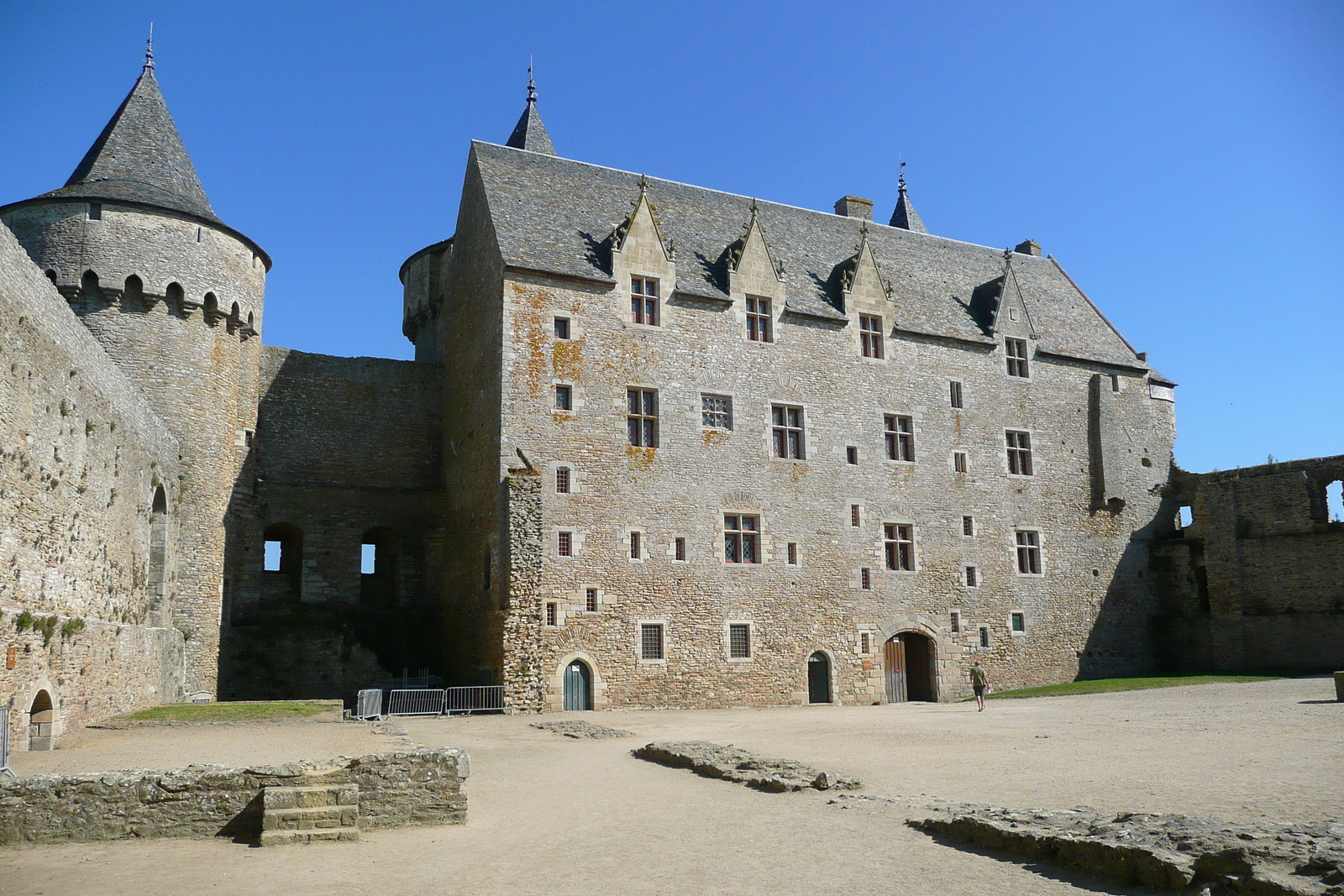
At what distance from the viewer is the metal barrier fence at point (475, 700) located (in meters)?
25.0

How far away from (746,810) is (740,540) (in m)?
17.7

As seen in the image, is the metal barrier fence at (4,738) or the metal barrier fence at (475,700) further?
the metal barrier fence at (475,700)

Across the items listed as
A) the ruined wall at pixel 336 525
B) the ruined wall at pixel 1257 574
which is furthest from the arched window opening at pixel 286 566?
the ruined wall at pixel 1257 574

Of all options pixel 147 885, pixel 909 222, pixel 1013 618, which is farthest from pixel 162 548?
pixel 909 222

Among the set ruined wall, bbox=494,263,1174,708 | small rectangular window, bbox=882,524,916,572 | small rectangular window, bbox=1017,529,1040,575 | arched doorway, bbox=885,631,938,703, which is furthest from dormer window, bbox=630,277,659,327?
small rectangular window, bbox=1017,529,1040,575

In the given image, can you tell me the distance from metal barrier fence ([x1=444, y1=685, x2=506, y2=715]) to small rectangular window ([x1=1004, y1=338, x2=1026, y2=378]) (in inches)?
827

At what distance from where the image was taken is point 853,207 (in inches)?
1527

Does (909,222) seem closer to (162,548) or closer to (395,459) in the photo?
(395,459)

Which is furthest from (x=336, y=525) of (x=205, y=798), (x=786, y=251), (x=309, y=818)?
(x=309, y=818)

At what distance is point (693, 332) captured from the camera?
29812 millimetres

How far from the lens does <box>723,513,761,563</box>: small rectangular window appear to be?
95.3 ft

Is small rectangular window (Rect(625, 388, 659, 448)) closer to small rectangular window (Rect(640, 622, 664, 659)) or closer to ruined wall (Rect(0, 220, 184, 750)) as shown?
small rectangular window (Rect(640, 622, 664, 659))

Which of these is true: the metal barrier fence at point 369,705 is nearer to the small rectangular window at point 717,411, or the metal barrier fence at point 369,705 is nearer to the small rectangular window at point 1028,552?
the small rectangular window at point 717,411

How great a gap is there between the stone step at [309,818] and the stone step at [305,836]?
7cm
